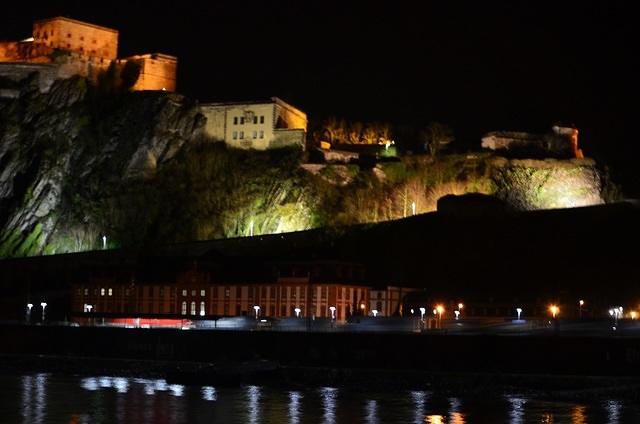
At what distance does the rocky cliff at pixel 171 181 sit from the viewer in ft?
275

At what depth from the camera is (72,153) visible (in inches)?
3671

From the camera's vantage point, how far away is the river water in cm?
3572

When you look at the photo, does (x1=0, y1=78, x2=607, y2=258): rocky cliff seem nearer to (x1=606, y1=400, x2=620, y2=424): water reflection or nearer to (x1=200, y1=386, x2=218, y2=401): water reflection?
(x1=200, y1=386, x2=218, y2=401): water reflection

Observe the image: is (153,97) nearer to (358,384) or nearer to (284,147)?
(284,147)

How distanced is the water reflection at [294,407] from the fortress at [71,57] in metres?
63.6

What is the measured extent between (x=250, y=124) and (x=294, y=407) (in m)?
56.3

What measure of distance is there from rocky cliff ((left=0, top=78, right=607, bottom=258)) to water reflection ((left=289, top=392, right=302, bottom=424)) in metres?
40.5

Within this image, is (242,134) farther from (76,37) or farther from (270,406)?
(270,406)

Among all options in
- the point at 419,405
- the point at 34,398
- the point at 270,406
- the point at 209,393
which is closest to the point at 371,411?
the point at 419,405

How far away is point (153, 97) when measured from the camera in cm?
9362

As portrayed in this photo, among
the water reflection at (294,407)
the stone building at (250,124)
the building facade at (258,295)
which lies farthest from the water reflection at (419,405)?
the stone building at (250,124)

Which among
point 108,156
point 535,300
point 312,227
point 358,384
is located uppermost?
point 108,156

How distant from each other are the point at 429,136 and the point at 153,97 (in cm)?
2551

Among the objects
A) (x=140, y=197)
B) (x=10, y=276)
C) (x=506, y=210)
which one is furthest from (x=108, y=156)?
(x=506, y=210)
